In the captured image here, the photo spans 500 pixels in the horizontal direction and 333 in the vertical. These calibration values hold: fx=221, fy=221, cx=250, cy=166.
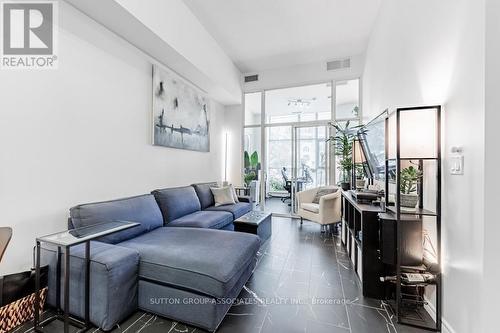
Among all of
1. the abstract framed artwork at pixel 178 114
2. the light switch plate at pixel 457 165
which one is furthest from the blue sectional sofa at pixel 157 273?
the light switch plate at pixel 457 165

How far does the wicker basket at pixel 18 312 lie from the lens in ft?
5.29

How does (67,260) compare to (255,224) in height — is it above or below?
above

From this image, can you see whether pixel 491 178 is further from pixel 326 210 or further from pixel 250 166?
pixel 250 166

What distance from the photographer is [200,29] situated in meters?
3.75

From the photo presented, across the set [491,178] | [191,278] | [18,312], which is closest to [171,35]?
[191,278]

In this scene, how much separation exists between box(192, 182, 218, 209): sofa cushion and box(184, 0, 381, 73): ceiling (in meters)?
2.85

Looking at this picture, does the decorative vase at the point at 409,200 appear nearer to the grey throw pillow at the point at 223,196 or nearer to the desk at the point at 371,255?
the desk at the point at 371,255

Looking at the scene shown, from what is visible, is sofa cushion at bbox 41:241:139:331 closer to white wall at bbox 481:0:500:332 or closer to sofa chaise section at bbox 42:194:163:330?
sofa chaise section at bbox 42:194:163:330

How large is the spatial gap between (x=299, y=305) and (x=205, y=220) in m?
1.65

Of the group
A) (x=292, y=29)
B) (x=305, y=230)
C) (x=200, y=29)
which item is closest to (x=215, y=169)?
(x=305, y=230)

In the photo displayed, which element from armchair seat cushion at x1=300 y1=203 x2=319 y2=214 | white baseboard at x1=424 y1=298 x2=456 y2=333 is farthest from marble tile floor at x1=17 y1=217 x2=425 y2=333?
armchair seat cushion at x1=300 y1=203 x2=319 y2=214

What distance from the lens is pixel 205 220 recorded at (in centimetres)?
315

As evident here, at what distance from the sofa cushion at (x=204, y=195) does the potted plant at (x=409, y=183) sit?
3.11m

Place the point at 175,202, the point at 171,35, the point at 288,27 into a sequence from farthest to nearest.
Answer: the point at 288,27 < the point at 175,202 < the point at 171,35
